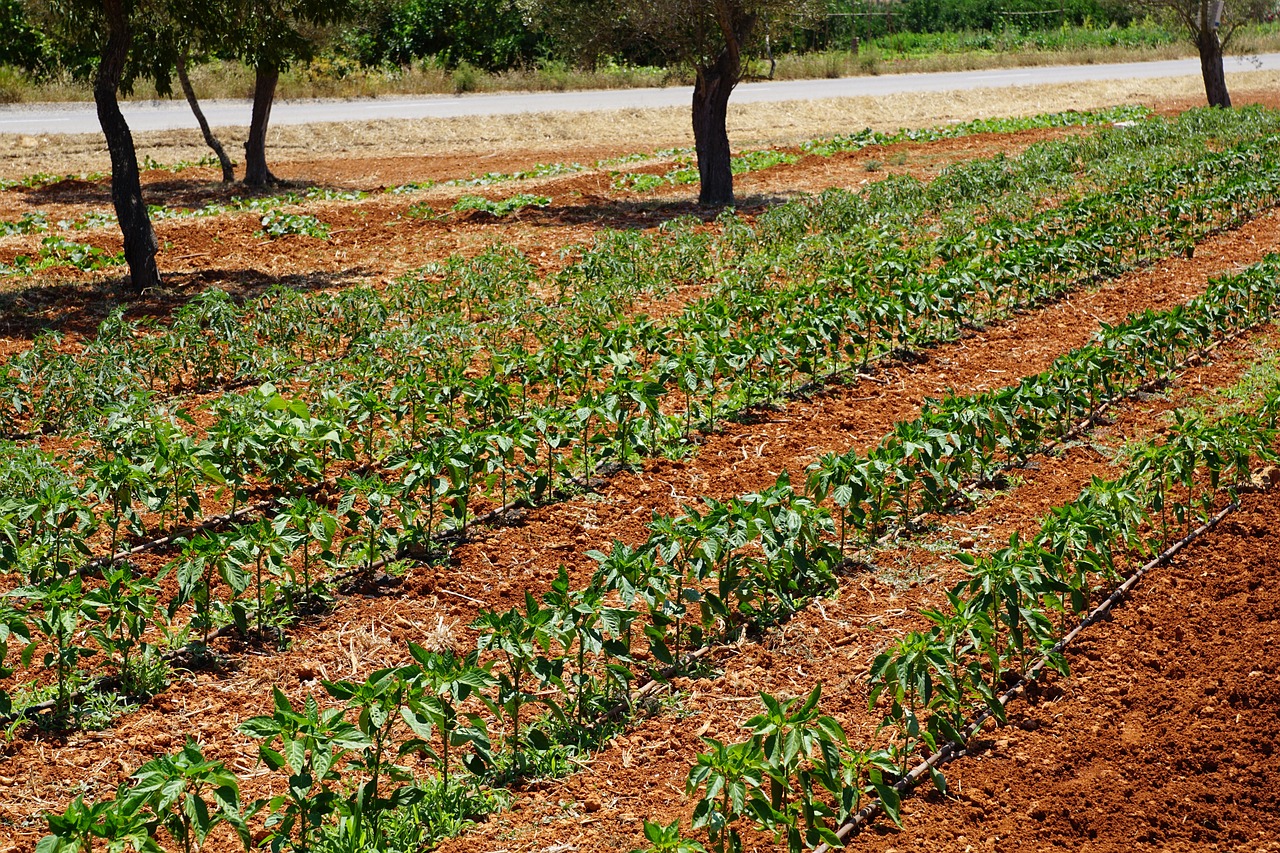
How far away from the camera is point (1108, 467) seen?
289 inches

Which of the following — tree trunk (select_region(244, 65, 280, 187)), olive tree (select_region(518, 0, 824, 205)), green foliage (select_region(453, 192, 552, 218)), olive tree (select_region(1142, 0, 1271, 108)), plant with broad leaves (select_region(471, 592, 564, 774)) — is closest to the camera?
plant with broad leaves (select_region(471, 592, 564, 774))

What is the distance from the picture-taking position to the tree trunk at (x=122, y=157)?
12.0m

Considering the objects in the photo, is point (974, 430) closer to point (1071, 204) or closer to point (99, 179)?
point (1071, 204)

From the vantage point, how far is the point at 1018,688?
16.5 ft

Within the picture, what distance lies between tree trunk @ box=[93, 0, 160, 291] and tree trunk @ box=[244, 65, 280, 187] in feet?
20.2

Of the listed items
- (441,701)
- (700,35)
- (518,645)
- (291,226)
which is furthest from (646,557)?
(700,35)

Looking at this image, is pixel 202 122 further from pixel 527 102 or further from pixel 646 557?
pixel 646 557

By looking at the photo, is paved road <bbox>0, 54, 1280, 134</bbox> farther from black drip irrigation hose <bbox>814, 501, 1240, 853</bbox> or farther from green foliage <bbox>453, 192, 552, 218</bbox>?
black drip irrigation hose <bbox>814, 501, 1240, 853</bbox>

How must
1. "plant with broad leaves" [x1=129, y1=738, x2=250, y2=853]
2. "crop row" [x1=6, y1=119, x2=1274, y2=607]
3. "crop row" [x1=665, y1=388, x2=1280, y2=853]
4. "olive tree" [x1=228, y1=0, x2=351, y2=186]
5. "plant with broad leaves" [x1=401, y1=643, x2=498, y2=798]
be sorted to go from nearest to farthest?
"plant with broad leaves" [x1=129, y1=738, x2=250, y2=853] < "crop row" [x1=665, y1=388, x2=1280, y2=853] < "plant with broad leaves" [x1=401, y1=643, x2=498, y2=798] < "crop row" [x1=6, y1=119, x2=1274, y2=607] < "olive tree" [x1=228, y1=0, x2=351, y2=186]

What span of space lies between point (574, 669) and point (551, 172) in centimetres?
1642

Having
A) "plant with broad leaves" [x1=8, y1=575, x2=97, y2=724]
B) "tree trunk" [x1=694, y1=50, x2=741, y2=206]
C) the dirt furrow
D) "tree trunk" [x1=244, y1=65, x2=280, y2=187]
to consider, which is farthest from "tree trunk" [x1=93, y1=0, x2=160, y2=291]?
"plant with broad leaves" [x1=8, y1=575, x2=97, y2=724]

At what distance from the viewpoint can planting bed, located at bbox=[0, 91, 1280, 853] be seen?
431cm

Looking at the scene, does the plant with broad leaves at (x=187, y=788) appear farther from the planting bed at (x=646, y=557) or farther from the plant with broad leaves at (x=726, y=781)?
the plant with broad leaves at (x=726, y=781)

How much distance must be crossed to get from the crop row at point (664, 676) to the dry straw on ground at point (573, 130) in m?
17.1
